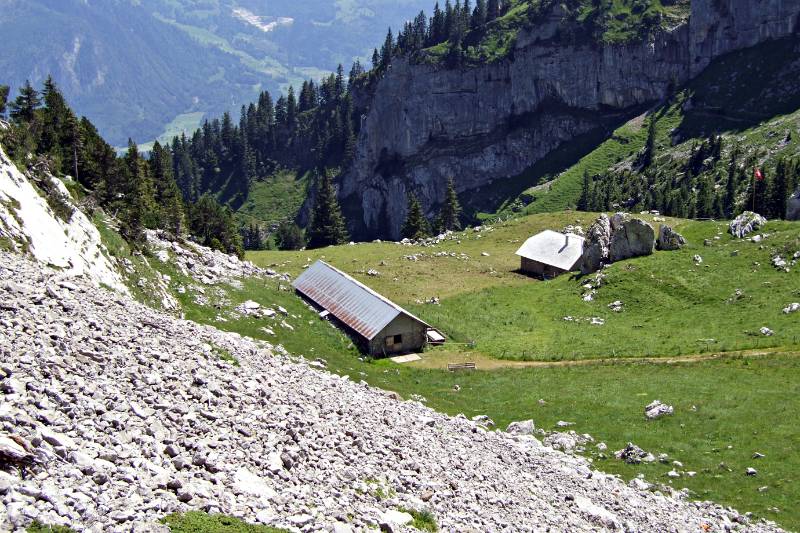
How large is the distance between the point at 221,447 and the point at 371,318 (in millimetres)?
37572

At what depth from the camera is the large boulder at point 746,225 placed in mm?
75750

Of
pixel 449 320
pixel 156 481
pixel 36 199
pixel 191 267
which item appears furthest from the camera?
pixel 449 320

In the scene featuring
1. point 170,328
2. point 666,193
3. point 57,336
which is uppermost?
point 57,336

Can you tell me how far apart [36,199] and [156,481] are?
28064mm

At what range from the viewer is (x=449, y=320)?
67.5 meters

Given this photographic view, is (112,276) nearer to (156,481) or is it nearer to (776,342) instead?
(156,481)

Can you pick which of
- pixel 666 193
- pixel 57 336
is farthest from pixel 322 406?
pixel 666 193

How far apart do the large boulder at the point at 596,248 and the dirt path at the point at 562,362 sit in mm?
26055

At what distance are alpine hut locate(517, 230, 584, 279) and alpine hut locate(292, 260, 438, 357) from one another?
1109 inches

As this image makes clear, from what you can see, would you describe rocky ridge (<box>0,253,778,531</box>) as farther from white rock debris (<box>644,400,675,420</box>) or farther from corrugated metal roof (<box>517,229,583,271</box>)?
corrugated metal roof (<box>517,229,583,271</box>)

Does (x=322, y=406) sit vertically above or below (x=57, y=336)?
below

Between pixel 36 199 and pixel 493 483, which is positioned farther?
pixel 36 199

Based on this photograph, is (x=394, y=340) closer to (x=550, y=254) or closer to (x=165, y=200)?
(x=550, y=254)

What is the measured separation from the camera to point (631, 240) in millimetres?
77625
